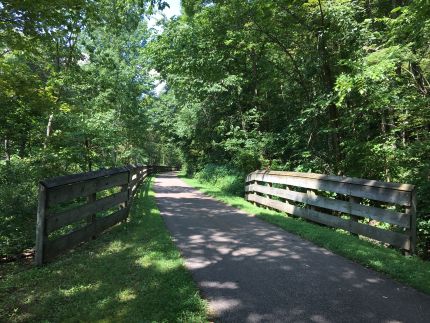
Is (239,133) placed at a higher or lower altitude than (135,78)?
lower

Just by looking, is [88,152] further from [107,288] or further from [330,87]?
[107,288]

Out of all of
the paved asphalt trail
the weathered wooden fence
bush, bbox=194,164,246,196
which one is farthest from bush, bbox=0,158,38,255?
bush, bbox=194,164,246,196

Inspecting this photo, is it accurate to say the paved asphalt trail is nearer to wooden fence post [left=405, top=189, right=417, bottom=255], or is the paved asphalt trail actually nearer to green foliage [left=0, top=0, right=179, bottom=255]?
wooden fence post [left=405, top=189, right=417, bottom=255]

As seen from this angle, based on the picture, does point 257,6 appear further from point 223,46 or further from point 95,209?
point 95,209

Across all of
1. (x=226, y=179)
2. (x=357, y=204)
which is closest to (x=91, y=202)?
(x=357, y=204)

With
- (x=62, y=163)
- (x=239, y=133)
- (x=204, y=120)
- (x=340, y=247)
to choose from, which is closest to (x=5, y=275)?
(x=340, y=247)

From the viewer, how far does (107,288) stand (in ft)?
13.1

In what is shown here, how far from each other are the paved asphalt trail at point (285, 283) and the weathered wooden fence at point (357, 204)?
121 cm

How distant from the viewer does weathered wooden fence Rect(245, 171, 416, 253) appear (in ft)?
18.2

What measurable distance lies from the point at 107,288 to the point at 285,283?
209cm

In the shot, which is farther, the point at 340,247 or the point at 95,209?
the point at 95,209

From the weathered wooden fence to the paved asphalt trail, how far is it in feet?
3.96

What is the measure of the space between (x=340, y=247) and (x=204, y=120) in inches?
725

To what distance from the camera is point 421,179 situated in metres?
8.02
